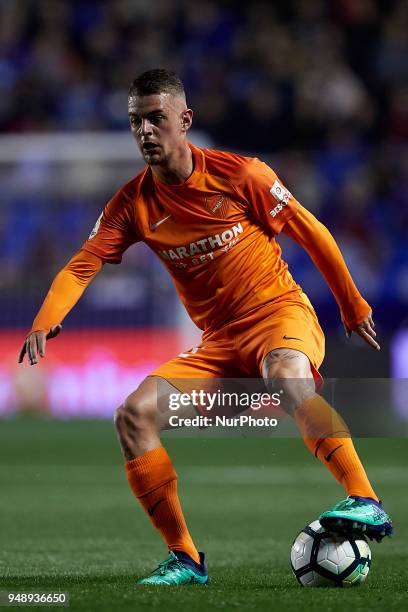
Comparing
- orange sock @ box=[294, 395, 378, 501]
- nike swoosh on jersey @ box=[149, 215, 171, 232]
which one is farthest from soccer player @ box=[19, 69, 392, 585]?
orange sock @ box=[294, 395, 378, 501]

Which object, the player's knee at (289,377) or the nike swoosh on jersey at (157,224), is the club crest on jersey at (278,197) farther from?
the player's knee at (289,377)

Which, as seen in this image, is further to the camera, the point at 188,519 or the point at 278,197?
the point at 188,519

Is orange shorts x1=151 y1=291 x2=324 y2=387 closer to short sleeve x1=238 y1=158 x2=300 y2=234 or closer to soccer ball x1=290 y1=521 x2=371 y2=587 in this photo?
short sleeve x1=238 y1=158 x2=300 y2=234

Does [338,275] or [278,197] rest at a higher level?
[278,197]

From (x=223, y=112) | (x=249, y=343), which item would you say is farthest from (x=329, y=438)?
(x=223, y=112)

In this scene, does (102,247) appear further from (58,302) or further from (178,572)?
(178,572)

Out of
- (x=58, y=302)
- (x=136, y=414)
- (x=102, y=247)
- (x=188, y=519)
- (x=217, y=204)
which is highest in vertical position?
(x=217, y=204)

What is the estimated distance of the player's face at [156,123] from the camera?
4824 millimetres

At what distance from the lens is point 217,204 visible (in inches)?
198

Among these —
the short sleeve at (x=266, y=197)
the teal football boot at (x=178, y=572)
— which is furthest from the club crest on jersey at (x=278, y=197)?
the teal football boot at (x=178, y=572)

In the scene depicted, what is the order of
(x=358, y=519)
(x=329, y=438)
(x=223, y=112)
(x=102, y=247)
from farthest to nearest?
(x=223, y=112) → (x=102, y=247) → (x=329, y=438) → (x=358, y=519)

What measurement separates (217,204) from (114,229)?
43cm

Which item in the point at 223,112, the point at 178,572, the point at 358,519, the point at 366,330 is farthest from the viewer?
the point at 223,112

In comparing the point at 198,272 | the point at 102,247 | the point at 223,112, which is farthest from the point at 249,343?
the point at 223,112
